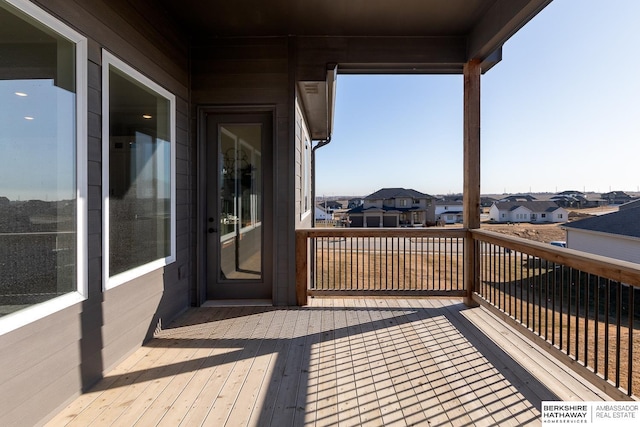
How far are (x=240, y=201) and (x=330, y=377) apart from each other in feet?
6.97

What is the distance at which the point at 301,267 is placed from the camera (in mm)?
3617

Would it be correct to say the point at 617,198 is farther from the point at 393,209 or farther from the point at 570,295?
the point at 393,209

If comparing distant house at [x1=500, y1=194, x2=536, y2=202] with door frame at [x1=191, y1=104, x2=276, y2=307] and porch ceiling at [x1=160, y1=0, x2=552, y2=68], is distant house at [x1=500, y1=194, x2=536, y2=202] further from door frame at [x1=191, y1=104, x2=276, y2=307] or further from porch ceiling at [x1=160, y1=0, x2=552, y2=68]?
door frame at [x1=191, y1=104, x2=276, y2=307]

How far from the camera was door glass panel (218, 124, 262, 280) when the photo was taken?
3684 millimetres

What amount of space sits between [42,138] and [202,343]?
1.76 m

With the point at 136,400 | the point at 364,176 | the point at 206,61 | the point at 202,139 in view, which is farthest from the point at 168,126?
the point at 364,176

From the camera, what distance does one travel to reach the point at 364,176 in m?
22.0

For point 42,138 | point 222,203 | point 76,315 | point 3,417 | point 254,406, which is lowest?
point 254,406

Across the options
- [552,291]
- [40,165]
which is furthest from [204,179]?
[552,291]

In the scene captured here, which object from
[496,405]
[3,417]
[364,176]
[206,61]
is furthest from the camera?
[364,176]

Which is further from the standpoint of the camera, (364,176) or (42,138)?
(364,176)

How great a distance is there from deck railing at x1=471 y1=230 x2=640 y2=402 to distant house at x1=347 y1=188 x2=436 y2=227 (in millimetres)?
2803

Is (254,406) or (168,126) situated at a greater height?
(168,126)

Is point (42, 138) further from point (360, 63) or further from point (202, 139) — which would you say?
point (360, 63)
